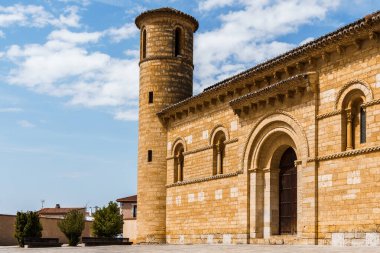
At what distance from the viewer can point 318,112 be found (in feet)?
63.7

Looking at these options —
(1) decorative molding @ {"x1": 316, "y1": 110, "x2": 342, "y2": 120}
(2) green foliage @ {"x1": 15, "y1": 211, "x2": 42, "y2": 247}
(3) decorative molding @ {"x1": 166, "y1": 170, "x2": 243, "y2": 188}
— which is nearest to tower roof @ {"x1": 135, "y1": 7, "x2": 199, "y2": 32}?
(3) decorative molding @ {"x1": 166, "y1": 170, "x2": 243, "y2": 188}

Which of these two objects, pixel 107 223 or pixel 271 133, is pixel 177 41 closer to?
pixel 271 133

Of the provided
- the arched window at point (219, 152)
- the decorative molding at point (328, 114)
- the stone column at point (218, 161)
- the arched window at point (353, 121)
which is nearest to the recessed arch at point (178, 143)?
the arched window at point (219, 152)

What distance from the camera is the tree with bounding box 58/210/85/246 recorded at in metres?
34.5

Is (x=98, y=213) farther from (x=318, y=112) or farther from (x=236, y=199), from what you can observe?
(x=318, y=112)

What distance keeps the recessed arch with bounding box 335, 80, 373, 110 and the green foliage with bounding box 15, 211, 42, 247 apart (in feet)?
64.9

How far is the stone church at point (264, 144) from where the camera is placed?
1775cm

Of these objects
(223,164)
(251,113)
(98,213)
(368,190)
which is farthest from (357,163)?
(98,213)

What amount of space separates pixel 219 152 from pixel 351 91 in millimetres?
7995

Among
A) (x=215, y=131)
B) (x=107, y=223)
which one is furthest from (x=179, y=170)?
(x=107, y=223)

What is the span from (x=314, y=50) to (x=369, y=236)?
20.4 ft

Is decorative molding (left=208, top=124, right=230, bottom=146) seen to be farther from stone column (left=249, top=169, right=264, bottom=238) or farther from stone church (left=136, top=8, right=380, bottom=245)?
stone column (left=249, top=169, right=264, bottom=238)

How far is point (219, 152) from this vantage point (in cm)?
2503

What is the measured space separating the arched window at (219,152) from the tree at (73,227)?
509 inches
